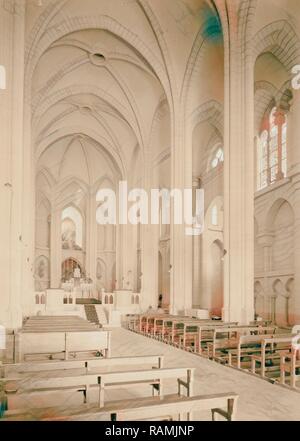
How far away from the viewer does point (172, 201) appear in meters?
20.7

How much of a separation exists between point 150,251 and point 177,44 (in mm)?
11997

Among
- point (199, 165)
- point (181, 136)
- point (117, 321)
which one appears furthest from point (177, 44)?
point (117, 321)

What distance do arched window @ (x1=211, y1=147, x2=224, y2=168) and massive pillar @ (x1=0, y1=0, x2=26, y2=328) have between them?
15.9 m

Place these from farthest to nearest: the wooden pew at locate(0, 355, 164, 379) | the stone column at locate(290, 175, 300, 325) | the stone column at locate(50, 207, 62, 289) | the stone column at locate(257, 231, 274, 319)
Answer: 1. the stone column at locate(50, 207, 62, 289)
2. the stone column at locate(257, 231, 274, 319)
3. the stone column at locate(290, 175, 300, 325)
4. the wooden pew at locate(0, 355, 164, 379)

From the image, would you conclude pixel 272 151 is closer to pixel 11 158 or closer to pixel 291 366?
pixel 11 158

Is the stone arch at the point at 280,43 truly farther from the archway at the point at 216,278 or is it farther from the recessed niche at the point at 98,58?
the archway at the point at 216,278

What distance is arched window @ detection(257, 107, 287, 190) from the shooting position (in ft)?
64.9

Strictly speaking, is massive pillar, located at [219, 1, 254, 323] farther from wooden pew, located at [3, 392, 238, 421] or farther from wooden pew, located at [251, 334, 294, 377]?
wooden pew, located at [3, 392, 238, 421]

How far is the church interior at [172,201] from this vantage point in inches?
250

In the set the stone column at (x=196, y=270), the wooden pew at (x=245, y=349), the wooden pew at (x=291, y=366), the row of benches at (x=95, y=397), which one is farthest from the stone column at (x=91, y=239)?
the row of benches at (x=95, y=397)

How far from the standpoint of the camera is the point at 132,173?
31422 millimetres

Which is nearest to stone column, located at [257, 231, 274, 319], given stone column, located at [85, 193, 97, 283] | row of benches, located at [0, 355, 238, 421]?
row of benches, located at [0, 355, 238, 421]

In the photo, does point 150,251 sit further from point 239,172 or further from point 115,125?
point 239,172

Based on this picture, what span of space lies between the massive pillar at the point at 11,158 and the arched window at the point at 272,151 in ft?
40.3
